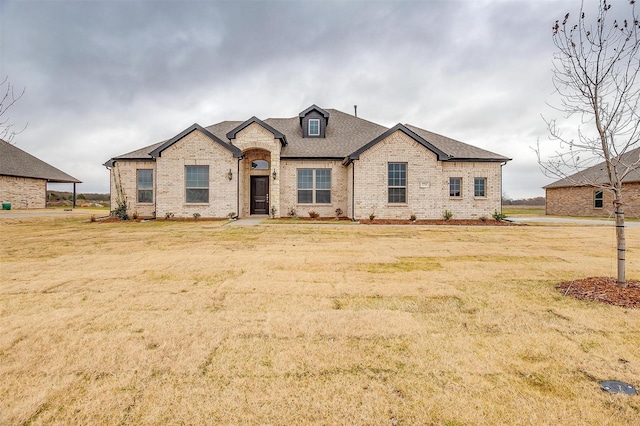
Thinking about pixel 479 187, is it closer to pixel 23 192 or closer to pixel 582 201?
pixel 582 201

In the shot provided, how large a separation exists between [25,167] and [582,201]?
49949 millimetres

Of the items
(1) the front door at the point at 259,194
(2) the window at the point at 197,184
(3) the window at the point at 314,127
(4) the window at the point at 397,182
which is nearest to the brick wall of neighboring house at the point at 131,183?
(2) the window at the point at 197,184

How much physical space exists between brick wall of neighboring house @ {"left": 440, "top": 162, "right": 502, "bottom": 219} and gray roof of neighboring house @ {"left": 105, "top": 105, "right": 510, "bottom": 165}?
497 mm

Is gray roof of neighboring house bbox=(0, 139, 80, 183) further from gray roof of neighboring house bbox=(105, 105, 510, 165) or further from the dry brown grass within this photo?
the dry brown grass

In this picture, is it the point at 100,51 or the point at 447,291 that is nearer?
the point at 447,291

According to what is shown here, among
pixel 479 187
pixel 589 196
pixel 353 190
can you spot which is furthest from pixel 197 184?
pixel 589 196

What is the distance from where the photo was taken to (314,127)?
65.2 feet

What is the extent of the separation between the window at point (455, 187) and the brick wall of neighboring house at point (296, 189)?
6309 millimetres

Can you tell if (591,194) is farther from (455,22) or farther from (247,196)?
(247,196)

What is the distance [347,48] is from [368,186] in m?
10.2

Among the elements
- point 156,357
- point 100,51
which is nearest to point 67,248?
point 156,357

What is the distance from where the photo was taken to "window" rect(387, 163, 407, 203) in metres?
16.3

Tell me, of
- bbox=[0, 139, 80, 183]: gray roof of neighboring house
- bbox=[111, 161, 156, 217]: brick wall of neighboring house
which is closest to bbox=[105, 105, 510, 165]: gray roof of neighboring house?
bbox=[111, 161, 156, 217]: brick wall of neighboring house

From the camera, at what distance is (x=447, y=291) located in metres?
4.52
